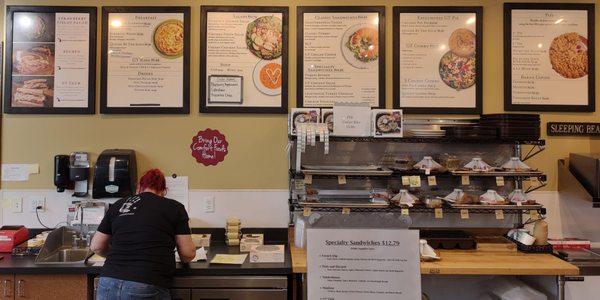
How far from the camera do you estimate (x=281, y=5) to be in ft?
9.99

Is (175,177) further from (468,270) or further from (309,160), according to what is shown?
(468,270)

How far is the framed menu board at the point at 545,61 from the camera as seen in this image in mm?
3049

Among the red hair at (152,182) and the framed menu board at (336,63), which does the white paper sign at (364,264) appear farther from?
the framed menu board at (336,63)

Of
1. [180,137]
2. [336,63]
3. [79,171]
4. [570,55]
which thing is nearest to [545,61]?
[570,55]

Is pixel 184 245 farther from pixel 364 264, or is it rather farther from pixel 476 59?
pixel 476 59

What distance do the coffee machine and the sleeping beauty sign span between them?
0.79 meters

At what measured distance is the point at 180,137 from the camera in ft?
9.95

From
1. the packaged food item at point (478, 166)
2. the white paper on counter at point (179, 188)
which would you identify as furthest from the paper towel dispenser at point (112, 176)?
the packaged food item at point (478, 166)

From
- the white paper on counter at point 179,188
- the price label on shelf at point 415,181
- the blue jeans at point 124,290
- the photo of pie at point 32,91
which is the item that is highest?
the photo of pie at point 32,91

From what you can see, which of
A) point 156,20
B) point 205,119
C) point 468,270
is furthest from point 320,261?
point 156,20

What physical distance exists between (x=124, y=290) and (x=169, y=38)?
1.86m

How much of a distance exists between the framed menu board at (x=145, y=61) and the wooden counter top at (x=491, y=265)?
154cm

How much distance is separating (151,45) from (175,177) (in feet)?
3.35

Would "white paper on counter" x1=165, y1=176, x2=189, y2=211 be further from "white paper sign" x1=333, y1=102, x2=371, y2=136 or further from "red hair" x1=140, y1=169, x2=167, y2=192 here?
"white paper sign" x1=333, y1=102, x2=371, y2=136
